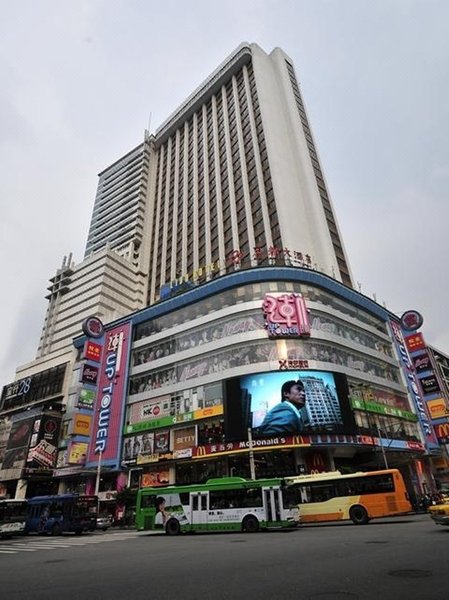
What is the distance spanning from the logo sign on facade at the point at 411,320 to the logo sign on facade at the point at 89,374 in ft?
136

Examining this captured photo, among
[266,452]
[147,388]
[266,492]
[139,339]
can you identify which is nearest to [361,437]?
[266,452]

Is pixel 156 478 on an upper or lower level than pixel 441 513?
upper

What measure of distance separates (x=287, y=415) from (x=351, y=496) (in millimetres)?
12728

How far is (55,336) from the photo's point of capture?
270 ft

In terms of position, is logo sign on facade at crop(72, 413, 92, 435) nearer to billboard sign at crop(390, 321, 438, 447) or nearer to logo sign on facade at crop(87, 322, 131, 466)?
logo sign on facade at crop(87, 322, 131, 466)

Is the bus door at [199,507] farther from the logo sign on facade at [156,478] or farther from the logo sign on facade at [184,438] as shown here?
the logo sign on facade at [156,478]

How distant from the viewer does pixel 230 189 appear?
71.7m

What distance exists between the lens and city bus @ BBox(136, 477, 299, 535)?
19.6 metres

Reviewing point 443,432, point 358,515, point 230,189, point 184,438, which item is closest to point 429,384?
point 443,432

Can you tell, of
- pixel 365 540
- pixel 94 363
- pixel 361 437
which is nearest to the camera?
pixel 365 540

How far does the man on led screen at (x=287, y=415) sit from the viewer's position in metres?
33.4

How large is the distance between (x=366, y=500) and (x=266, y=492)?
5.69 meters

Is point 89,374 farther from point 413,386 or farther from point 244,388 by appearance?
point 413,386

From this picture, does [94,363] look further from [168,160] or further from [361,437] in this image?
[168,160]
